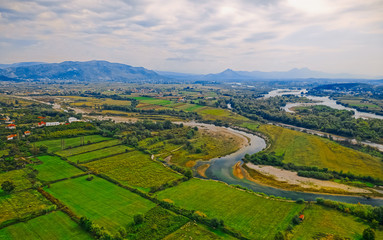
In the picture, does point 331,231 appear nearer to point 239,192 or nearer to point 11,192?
point 239,192

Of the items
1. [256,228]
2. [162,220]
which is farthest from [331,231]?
[162,220]

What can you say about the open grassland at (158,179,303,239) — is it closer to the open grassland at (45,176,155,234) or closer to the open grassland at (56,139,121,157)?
the open grassland at (45,176,155,234)

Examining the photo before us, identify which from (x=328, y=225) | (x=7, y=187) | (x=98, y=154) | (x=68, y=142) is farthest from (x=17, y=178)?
(x=328, y=225)

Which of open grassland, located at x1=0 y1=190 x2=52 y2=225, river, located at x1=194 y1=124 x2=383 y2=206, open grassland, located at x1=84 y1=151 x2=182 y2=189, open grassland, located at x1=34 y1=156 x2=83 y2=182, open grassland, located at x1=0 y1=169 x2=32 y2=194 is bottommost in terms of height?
river, located at x1=194 y1=124 x2=383 y2=206

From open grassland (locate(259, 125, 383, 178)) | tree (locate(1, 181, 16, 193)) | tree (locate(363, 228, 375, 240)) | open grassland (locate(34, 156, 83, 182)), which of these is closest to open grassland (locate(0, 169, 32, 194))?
tree (locate(1, 181, 16, 193))

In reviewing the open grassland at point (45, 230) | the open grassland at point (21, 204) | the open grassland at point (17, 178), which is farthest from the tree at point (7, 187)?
the open grassland at point (45, 230)

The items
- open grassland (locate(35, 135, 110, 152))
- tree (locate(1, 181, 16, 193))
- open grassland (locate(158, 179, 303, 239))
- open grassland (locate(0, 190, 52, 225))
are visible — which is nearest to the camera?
open grassland (locate(158, 179, 303, 239))

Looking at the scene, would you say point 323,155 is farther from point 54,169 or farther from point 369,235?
point 54,169
